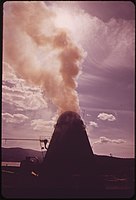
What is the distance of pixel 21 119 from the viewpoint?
159 cm

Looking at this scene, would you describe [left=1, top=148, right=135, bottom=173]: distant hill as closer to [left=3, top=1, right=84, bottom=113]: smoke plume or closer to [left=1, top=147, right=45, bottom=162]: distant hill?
[left=1, top=147, right=45, bottom=162]: distant hill

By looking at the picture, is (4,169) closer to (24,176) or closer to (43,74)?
(24,176)

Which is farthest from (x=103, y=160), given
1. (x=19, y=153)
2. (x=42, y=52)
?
(x=42, y=52)

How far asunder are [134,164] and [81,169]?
0.24 meters

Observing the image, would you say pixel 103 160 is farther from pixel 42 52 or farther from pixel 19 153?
pixel 42 52

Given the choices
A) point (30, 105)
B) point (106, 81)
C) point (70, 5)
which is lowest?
point (30, 105)

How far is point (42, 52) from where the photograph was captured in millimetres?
1602

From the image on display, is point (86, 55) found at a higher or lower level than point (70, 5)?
lower

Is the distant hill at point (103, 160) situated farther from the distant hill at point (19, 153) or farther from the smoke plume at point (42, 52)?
the smoke plume at point (42, 52)

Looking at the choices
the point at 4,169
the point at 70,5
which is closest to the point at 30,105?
the point at 4,169

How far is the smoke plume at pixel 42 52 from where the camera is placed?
62.7 inches

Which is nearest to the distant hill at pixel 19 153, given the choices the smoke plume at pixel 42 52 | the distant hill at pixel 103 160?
the distant hill at pixel 103 160

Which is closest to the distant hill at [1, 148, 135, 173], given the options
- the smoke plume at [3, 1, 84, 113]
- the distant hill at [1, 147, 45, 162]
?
the distant hill at [1, 147, 45, 162]

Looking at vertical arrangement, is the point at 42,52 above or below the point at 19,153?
above
